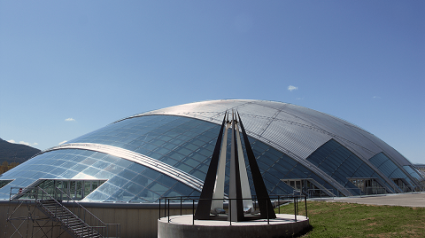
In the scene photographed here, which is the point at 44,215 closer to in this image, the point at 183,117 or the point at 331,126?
the point at 183,117

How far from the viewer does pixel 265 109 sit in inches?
1325

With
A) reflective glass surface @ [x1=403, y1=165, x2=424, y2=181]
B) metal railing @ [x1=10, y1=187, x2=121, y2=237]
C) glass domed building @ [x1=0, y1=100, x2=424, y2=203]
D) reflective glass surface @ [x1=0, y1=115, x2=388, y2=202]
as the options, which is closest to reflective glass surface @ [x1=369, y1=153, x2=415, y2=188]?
glass domed building @ [x1=0, y1=100, x2=424, y2=203]

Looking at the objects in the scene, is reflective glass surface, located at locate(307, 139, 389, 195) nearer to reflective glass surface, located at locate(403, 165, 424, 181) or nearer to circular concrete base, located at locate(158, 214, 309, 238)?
reflective glass surface, located at locate(403, 165, 424, 181)

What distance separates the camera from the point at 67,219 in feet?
62.3

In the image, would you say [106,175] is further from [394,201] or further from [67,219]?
[394,201]

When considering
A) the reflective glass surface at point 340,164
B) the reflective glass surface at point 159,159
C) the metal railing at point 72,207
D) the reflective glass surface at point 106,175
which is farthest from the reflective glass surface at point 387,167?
the metal railing at point 72,207

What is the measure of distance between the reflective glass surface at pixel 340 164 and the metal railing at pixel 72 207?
16149 millimetres

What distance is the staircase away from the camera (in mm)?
18891

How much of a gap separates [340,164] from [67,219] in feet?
70.6

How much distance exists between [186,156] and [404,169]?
78.5ft

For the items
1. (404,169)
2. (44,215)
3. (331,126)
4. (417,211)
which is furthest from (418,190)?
(44,215)

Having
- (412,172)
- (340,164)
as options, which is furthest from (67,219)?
(412,172)

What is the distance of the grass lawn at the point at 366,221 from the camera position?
422 inches

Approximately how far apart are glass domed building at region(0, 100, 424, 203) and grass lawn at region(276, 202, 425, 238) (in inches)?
245
